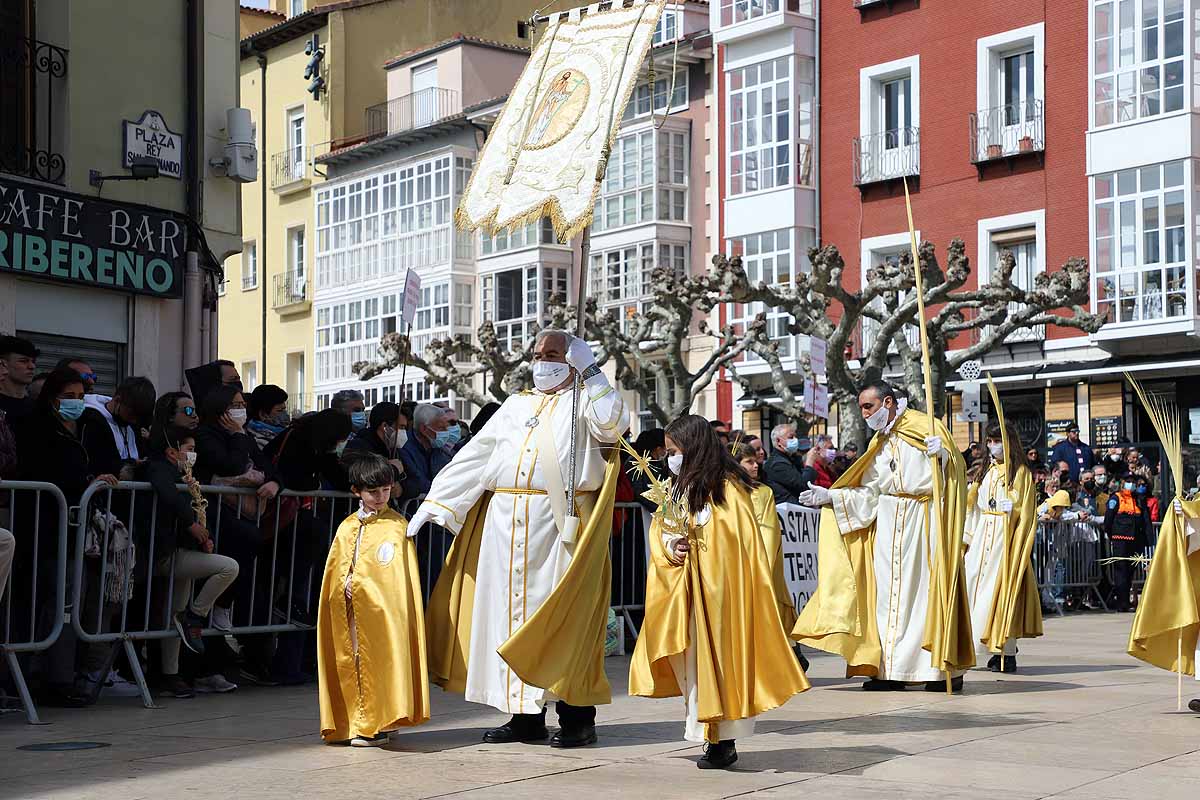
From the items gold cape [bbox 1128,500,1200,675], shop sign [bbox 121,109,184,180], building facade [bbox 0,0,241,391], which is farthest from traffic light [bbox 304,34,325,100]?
gold cape [bbox 1128,500,1200,675]

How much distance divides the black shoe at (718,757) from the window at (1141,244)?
24254 millimetres

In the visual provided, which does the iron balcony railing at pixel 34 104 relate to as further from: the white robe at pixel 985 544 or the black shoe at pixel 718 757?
the black shoe at pixel 718 757

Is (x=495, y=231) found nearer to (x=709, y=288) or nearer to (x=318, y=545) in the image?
(x=318, y=545)

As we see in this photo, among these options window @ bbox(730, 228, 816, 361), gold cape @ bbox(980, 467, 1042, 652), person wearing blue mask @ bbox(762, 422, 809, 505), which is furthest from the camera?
window @ bbox(730, 228, 816, 361)

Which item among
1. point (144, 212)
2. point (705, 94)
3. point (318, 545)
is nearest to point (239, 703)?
point (318, 545)

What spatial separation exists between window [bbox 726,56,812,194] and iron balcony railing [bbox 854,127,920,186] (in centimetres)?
141

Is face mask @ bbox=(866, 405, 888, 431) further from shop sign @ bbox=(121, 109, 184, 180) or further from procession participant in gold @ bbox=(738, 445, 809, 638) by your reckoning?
shop sign @ bbox=(121, 109, 184, 180)

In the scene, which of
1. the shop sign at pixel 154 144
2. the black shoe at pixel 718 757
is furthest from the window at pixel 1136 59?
the black shoe at pixel 718 757

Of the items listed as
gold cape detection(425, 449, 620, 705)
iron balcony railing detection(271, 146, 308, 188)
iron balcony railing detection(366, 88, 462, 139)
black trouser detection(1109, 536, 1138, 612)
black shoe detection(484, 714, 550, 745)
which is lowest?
black trouser detection(1109, 536, 1138, 612)

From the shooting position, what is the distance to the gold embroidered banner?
30.8ft

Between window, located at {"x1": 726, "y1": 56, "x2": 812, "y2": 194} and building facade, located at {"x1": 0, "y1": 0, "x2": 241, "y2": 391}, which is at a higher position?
window, located at {"x1": 726, "y1": 56, "x2": 812, "y2": 194}

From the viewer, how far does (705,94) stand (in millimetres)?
40031

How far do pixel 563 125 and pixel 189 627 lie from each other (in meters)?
3.67

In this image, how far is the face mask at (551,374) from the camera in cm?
859
